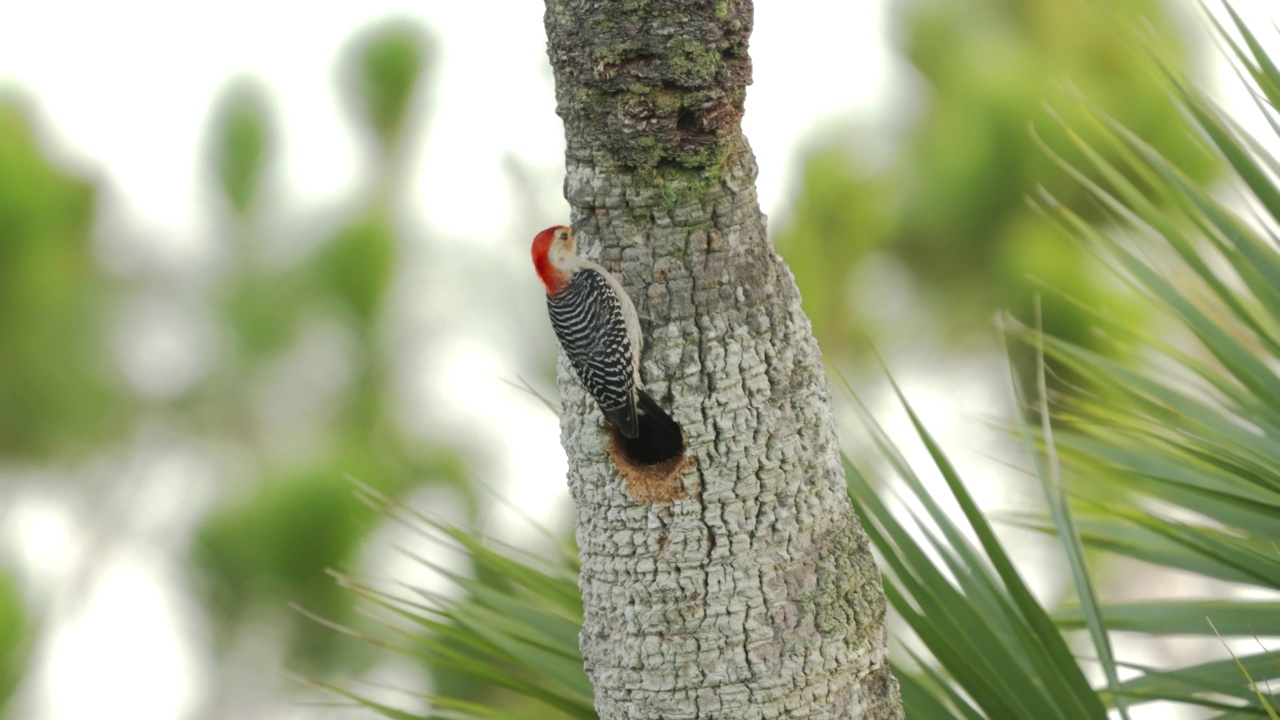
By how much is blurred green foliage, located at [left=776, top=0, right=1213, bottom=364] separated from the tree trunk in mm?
3234

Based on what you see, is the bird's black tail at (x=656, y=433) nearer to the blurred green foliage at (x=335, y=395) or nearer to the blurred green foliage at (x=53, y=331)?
the blurred green foliage at (x=335, y=395)

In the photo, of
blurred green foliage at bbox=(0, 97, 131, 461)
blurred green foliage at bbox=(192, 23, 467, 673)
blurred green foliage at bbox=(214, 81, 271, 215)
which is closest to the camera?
blurred green foliage at bbox=(192, 23, 467, 673)

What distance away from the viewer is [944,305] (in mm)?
5594

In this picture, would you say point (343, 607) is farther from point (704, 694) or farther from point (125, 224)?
point (704, 694)

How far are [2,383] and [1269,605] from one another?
4.16 meters

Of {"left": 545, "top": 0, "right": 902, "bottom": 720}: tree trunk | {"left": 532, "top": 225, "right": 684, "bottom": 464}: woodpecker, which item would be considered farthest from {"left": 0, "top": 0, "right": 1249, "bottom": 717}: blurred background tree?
{"left": 545, "top": 0, "right": 902, "bottom": 720}: tree trunk

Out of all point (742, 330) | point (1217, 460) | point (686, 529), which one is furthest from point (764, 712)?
point (1217, 460)

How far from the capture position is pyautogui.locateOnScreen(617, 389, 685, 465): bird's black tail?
1187 mm

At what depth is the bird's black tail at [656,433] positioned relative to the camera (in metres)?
1.19

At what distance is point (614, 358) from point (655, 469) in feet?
0.43

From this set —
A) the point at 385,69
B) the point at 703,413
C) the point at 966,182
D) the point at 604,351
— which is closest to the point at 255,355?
the point at 385,69

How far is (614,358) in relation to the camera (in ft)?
4.08

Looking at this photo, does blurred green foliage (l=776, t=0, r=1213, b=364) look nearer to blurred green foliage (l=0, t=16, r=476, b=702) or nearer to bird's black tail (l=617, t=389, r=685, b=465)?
blurred green foliage (l=0, t=16, r=476, b=702)

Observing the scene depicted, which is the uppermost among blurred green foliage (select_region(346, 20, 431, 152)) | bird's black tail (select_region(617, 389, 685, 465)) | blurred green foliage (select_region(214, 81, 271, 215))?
blurred green foliage (select_region(346, 20, 431, 152))
